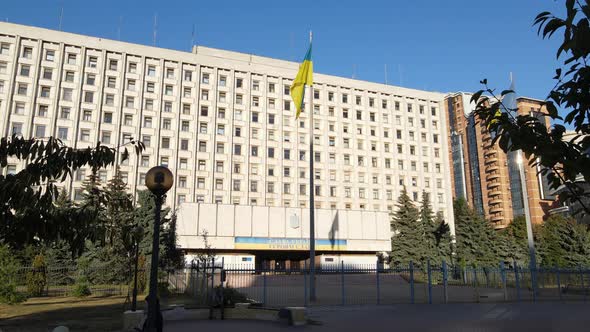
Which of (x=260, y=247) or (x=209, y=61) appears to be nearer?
(x=260, y=247)

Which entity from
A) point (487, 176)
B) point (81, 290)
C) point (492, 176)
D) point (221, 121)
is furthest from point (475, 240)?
point (81, 290)

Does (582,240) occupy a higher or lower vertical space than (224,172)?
lower

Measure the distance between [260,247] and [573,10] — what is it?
5189 cm

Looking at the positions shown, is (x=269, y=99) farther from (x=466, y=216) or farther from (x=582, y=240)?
(x=582, y=240)

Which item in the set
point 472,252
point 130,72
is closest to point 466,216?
point 472,252

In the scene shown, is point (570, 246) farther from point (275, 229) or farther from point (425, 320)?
point (425, 320)

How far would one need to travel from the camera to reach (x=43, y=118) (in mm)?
57344

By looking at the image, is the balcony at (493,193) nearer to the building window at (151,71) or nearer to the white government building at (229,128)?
the white government building at (229,128)

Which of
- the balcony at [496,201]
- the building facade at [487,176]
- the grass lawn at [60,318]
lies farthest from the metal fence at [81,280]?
the balcony at [496,201]

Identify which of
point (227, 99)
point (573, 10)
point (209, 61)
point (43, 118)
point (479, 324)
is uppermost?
point (209, 61)

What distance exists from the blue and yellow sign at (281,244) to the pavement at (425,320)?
112 feet

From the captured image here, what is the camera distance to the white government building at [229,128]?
57094mm

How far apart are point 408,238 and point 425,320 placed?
43.9 meters

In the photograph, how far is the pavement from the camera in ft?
45.2
